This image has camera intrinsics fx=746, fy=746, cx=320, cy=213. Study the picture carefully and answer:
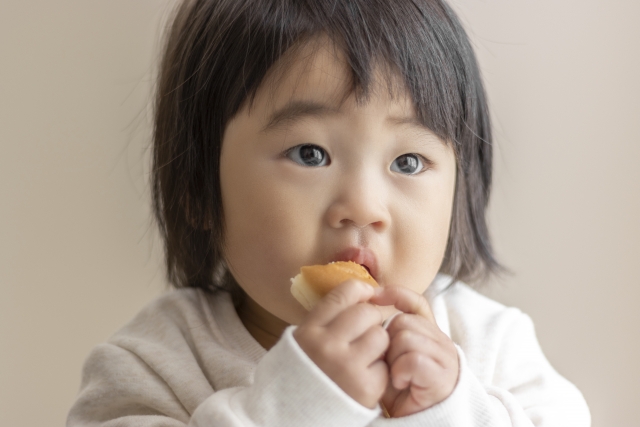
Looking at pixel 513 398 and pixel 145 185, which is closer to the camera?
pixel 513 398

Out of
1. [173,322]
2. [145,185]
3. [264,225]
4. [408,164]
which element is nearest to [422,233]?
[408,164]

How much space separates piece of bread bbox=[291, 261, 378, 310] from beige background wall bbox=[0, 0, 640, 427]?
777 mm

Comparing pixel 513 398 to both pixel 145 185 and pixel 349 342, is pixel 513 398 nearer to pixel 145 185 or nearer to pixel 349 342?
pixel 349 342

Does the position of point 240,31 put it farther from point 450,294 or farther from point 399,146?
point 450,294

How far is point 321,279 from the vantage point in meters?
0.87

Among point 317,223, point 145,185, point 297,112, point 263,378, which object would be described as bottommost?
point 145,185

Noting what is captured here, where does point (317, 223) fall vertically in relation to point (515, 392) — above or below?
above

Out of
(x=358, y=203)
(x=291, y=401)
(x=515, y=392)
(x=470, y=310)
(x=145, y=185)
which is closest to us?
(x=291, y=401)

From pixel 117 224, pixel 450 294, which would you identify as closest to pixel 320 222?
pixel 450 294

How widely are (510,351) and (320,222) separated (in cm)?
44

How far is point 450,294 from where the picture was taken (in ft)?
4.22

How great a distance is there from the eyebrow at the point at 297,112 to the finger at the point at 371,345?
284mm

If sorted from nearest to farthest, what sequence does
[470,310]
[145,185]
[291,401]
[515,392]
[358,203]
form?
[291,401] < [358,203] < [515,392] < [470,310] < [145,185]

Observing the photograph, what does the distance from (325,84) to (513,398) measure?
485 millimetres
